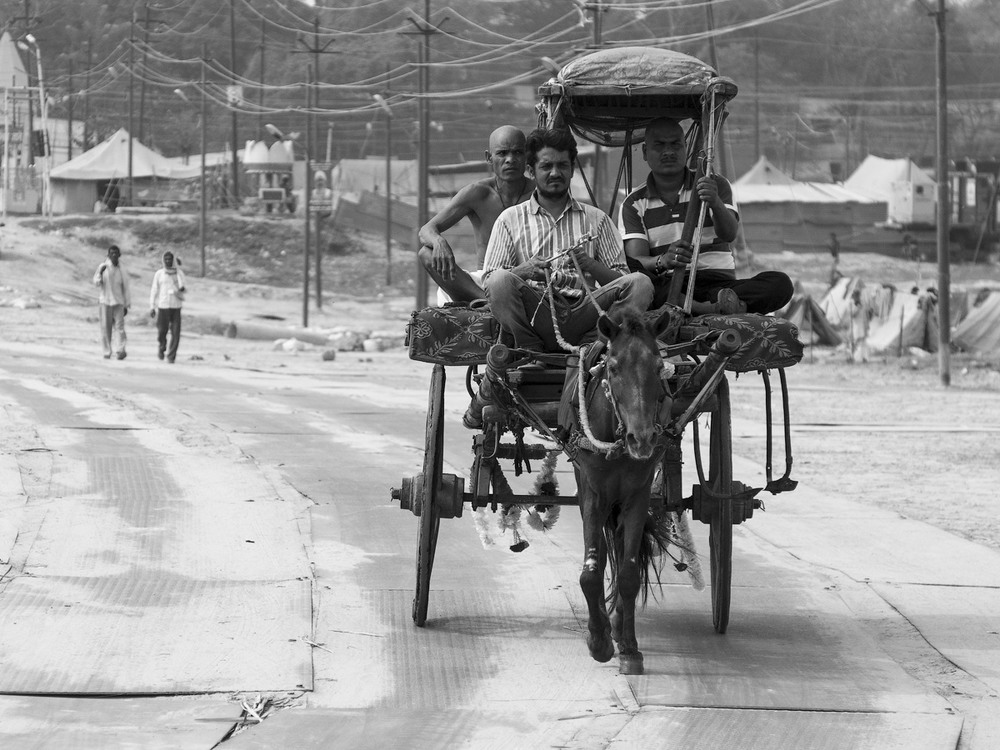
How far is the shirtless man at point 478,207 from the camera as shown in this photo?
7.19 meters

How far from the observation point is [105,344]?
24.8m

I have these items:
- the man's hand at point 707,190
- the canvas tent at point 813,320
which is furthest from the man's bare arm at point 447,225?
the canvas tent at point 813,320

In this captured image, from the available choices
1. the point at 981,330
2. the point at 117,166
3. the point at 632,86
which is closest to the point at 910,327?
the point at 981,330

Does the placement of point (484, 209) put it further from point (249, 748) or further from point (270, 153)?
point (270, 153)

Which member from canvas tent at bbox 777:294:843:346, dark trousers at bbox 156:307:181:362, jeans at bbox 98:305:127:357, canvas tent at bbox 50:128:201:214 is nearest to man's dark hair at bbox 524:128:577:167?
dark trousers at bbox 156:307:181:362

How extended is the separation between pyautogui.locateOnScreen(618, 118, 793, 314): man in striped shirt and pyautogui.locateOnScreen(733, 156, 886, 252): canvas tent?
2241 inches

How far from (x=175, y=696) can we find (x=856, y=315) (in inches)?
961

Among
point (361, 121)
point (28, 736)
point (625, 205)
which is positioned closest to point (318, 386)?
point (625, 205)

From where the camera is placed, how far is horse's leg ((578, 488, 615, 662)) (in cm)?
631

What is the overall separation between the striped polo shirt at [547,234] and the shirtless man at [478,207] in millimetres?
294

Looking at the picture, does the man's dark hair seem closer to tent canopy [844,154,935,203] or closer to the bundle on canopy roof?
the bundle on canopy roof

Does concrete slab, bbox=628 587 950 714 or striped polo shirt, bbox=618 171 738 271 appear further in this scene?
striped polo shirt, bbox=618 171 738 271

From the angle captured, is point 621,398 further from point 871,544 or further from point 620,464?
point 871,544

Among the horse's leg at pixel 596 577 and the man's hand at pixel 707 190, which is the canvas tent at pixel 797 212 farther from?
the horse's leg at pixel 596 577
